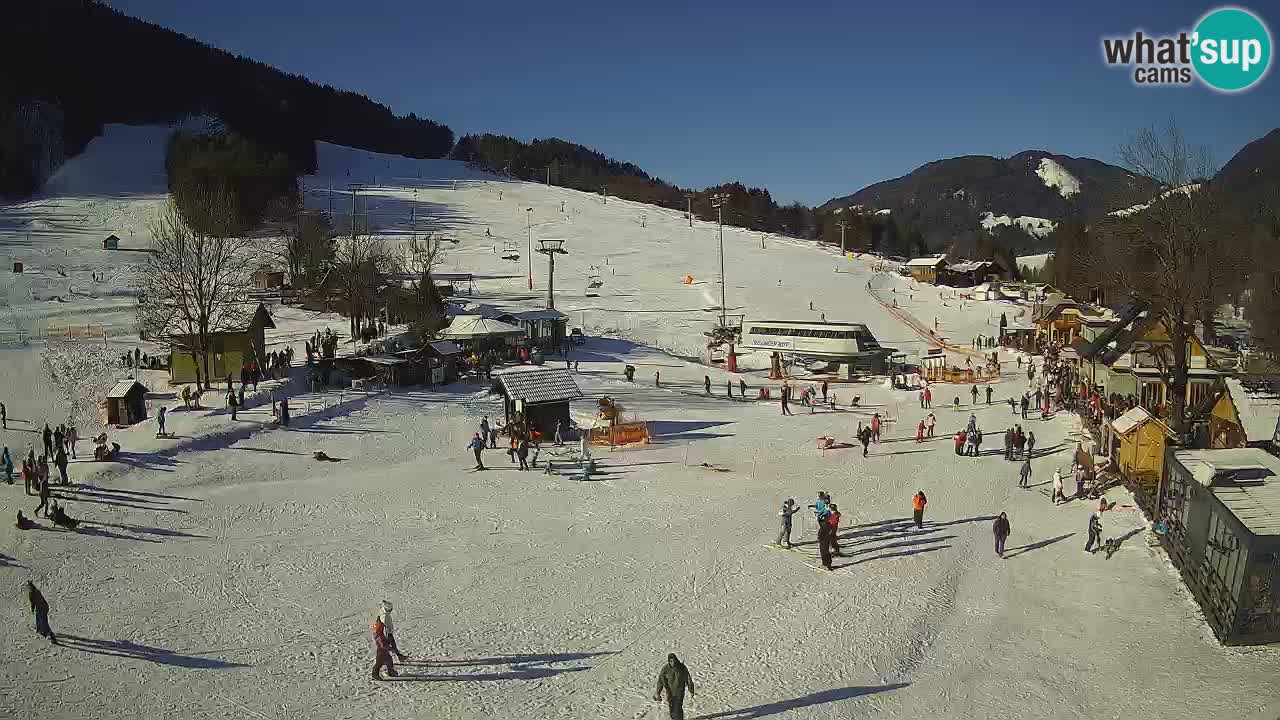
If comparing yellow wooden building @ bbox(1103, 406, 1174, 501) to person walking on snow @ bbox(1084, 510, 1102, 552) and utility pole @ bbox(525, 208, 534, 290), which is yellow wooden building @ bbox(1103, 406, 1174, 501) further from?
utility pole @ bbox(525, 208, 534, 290)

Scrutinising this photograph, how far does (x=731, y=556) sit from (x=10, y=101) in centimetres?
9055

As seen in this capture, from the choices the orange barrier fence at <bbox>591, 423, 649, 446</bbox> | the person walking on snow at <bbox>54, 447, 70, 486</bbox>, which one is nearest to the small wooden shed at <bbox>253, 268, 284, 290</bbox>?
the orange barrier fence at <bbox>591, 423, 649, 446</bbox>

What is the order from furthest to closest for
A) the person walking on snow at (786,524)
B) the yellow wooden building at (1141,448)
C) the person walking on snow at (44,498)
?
the yellow wooden building at (1141,448) → the person walking on snow at (44,498) → the person walking on snow at (786,524)

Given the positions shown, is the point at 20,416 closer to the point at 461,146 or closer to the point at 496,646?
the point at 496,646

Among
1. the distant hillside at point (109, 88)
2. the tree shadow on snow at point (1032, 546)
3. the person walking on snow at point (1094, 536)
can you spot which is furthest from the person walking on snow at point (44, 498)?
the distant hillside at point (109, 88)

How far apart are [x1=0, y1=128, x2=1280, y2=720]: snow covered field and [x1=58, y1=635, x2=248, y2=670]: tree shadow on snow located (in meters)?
0.04

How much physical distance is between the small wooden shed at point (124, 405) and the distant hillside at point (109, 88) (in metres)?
65.1

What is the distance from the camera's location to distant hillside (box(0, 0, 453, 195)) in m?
80.4

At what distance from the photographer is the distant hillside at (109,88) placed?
264ft

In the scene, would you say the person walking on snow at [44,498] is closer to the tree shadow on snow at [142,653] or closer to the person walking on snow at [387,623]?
the tree shadow on snow at [142,653]

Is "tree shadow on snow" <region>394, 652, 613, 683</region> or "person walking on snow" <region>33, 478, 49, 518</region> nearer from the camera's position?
"tree shadow on snow" <region>394, 652, 613, 683</region>

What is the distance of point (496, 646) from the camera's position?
11.9 m

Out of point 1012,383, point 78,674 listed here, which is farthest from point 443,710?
point 1012,383

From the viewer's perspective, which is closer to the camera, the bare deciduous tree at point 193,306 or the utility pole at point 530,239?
the bare deciduous tree at point 193,306
